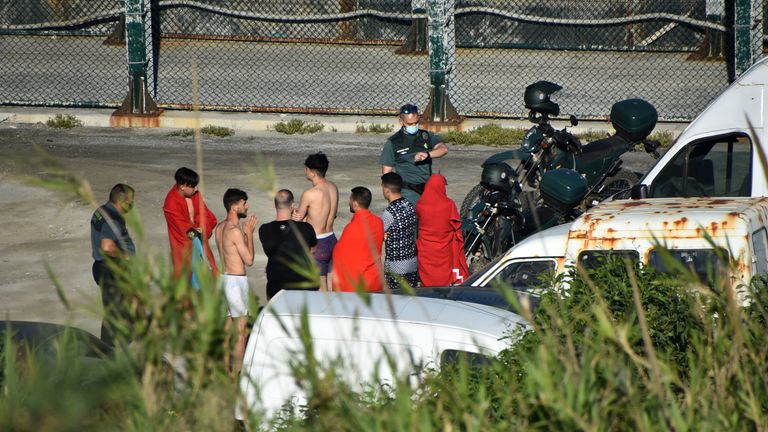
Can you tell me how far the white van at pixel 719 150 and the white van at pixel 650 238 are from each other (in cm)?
131

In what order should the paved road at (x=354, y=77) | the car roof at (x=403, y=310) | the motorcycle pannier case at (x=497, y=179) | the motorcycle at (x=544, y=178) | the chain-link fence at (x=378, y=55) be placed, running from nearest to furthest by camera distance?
the car roof at (x=403, y=310) < the motorcycle at (x=544, y=178) < the motorcycle pannier case at (x=497, y=179) < the chain-link fence at (x=378, y=55) < the paved road at (x=354, y=77)

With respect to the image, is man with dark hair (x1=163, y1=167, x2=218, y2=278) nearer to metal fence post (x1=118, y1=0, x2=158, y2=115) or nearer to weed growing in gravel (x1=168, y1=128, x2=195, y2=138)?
weed growing in gravel (x1=168, y1=128, x2=195, y2=138)

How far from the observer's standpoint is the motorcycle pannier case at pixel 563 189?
9227 mm

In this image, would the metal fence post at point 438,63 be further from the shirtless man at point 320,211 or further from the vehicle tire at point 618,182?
the shirtless man at point 320,211

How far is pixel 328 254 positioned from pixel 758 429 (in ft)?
20.2

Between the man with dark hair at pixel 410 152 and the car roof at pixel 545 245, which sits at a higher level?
the man with dark hair at pixel 410 152

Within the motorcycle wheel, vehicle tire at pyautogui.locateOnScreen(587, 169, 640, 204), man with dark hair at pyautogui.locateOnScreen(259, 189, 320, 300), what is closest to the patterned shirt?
man with dark hair at pyautogui.locateOnScreen(259, 189, 320, 300)

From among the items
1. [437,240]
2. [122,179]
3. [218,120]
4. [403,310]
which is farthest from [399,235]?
[218,120]

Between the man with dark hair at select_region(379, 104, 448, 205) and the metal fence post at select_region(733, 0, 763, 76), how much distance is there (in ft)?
21.4

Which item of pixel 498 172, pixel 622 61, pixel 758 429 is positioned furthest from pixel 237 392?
pixel 622 61

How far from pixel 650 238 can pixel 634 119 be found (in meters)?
4.37

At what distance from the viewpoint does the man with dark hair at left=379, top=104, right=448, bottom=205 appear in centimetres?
1079

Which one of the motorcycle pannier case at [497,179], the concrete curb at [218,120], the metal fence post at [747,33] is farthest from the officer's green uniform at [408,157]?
the metal fence post at [747,33]

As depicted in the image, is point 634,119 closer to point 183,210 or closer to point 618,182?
point 618,182
